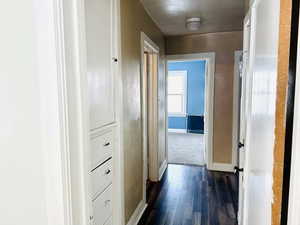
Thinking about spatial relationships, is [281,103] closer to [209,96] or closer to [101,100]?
[101,100]

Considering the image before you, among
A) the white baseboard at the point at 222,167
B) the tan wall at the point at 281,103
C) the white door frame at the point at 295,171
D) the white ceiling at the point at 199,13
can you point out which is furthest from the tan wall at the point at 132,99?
the white baseboard at the point at 222,167

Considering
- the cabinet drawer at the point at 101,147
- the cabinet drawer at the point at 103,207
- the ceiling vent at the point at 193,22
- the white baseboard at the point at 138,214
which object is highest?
the ceiling vent at the point at 193,22

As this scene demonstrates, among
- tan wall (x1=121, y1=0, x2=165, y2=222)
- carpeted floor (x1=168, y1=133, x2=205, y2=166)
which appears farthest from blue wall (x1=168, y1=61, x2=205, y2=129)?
tan wall (x1=121, y1=0, x2=165, y2=222)

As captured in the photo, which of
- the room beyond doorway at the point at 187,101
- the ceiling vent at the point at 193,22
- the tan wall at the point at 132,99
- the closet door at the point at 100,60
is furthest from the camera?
the room beyond doorway at the point at 187,101

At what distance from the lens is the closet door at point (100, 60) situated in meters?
1.35

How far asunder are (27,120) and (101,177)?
3.11 ft

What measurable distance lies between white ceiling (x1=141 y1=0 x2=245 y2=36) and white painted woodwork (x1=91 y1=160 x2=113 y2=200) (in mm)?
1846

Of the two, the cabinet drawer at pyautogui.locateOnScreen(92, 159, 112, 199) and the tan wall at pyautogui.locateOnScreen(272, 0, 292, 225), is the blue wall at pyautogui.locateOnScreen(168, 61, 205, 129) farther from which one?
the tan wall at pyautogui.locateOnScreen(272, 0, 292, 225)

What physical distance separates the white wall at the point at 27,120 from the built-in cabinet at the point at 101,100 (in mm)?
604

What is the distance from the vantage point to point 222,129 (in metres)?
3.80

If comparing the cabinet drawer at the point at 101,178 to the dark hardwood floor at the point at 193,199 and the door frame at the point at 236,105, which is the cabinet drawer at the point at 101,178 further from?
the door frame at the point at 236,105

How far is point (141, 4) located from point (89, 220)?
2294 mm

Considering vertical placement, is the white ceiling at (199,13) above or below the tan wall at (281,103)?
above

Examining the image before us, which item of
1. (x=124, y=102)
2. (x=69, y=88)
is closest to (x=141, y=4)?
(x=124, y=102)
